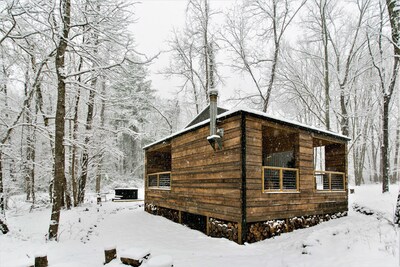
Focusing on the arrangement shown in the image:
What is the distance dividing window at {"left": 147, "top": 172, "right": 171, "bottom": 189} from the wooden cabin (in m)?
0.59

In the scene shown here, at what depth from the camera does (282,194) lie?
8.41 m

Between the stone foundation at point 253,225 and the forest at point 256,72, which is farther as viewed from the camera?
the forest at point 256,72

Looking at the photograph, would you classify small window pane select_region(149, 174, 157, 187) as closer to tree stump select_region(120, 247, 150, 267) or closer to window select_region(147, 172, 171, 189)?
window select_region(147, 172, 171, 189)

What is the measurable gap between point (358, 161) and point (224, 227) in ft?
77.0

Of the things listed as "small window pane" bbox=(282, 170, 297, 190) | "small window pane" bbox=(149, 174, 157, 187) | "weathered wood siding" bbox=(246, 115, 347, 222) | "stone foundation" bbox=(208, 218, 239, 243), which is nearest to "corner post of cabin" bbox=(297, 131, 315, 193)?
"weathered wood siding" bbox=(246, 115, 347, 222)

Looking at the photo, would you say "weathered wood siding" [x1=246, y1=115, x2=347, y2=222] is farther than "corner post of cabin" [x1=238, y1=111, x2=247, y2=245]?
Yes

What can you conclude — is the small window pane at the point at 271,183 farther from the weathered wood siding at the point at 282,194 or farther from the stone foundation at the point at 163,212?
the stone foundation at the point at 163,212

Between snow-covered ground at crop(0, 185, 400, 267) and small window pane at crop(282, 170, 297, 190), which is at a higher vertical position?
small window pane at crop(282, 170, 297, 190)

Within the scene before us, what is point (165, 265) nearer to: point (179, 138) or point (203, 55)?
point (179, 138)

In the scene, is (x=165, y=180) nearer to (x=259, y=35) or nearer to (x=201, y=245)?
(x=201, y=245)

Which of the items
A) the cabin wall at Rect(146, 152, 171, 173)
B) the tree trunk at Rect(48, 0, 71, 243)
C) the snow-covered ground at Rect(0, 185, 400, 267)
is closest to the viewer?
the snow-covered ground at Rect(0, 185, 400, 267)

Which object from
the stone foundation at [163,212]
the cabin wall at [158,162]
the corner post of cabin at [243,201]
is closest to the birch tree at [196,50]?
the cabin wall at [158,162]

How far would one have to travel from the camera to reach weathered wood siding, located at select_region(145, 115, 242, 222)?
→ 25.0 ft

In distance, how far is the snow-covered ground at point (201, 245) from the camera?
5.17 m
